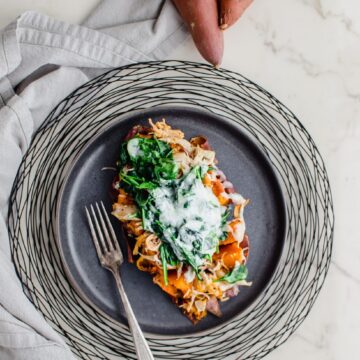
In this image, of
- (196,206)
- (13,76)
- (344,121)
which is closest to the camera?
(196,206)

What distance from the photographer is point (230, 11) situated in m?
1.70

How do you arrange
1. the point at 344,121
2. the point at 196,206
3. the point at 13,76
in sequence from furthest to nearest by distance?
the point at 344,121 → the point at 13,76 → the point at 196,206

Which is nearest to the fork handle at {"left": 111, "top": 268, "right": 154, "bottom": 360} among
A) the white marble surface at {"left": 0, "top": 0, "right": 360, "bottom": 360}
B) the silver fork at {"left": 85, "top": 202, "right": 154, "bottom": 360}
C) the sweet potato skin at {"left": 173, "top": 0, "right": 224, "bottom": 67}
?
the silver fork at {"left": 85, "top": 202, "right": 154, "bottom": 360}

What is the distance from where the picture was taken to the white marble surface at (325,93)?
1.81 meters

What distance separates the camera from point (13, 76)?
1.71 meters

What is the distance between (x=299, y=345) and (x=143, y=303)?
480 mm

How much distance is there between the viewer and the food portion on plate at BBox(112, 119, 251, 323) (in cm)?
161

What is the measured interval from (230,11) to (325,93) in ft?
1.27

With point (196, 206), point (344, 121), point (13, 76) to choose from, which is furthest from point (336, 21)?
point (13, 76)

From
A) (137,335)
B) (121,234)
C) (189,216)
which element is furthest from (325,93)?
(137,335)

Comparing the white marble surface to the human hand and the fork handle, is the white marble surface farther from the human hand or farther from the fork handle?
the fork handle

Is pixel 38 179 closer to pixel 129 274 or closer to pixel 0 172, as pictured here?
pixel 0 172

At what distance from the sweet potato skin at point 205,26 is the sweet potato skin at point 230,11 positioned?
0.05 ft

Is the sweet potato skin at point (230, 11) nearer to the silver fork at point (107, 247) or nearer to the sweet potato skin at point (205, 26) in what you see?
the sweet potato skin at point (205, 26)
